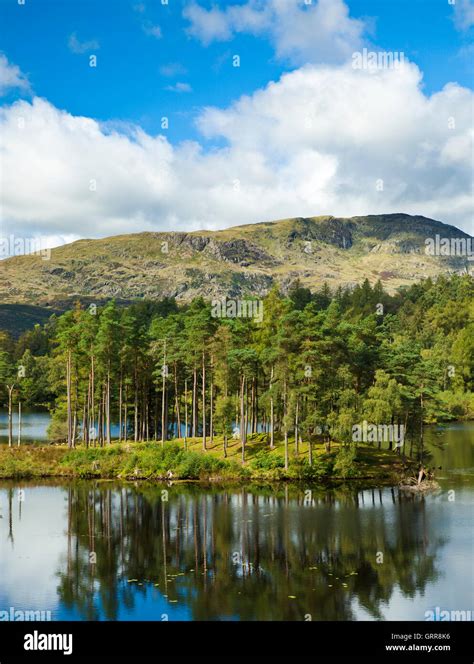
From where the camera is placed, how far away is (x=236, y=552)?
40.0 meters

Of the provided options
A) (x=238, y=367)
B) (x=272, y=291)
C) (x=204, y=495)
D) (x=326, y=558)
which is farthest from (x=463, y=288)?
(x=326, y=558)

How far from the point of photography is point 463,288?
17100 centimetres

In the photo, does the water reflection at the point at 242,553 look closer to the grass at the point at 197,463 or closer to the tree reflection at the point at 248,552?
the tree reflection at the point at 248,552

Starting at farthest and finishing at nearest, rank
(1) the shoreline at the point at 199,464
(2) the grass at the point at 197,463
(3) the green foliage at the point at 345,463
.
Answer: (2) the grass at the point at 197,463 < (1) the shoreline at the point at 199,464 < (3) the green foliage at the point at 345,463

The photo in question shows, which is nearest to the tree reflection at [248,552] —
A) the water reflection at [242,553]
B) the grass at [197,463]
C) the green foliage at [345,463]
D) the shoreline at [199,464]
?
the water reflection at [242,553]

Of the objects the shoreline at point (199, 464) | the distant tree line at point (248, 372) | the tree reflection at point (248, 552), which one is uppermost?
the distant tree line at point (248, 372)

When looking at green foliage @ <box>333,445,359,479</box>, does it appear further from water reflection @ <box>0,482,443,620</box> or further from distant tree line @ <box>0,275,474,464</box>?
water reflection @ <box>0,482,443,620</box>

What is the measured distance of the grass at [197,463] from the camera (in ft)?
203

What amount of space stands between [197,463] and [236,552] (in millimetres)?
24222

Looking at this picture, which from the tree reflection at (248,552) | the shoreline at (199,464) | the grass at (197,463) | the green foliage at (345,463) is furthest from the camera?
the grass at (197,463)

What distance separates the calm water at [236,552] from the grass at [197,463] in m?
3.76

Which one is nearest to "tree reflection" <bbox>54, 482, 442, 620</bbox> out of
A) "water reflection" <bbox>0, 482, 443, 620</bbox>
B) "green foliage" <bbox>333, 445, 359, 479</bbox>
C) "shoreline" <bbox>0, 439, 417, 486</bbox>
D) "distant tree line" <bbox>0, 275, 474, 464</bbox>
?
"water reflection" <bbox>0, 482, 443, 620</bbox>

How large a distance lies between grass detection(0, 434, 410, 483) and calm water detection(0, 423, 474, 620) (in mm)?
3757
